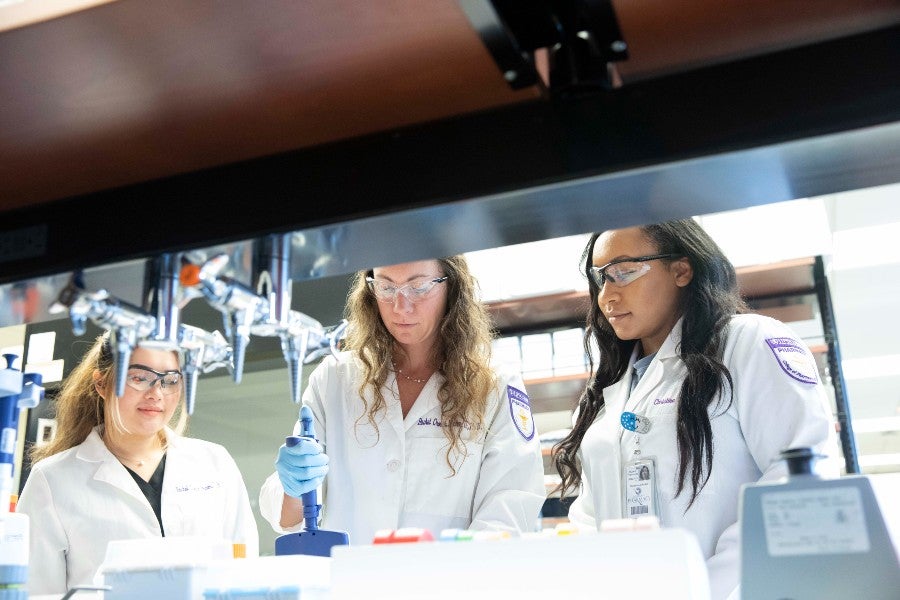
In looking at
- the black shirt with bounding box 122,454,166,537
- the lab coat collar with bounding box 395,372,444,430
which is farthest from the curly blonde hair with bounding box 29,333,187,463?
the lab coat collar with bounding box 395,372,444,430

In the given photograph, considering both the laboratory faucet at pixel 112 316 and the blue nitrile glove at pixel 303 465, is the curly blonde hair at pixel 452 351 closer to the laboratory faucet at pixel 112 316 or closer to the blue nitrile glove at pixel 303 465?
the blue nitrile glove at pixel 303 465

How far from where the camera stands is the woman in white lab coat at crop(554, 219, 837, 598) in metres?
1.58

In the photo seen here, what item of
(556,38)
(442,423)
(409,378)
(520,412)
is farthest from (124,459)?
(556,38)

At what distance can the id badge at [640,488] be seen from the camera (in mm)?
1662

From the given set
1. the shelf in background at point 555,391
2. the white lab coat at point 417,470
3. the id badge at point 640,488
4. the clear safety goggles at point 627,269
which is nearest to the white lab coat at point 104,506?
the white lab coat at point 417,470

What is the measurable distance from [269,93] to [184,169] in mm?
257

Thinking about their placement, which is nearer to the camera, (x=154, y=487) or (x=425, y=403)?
(x=425, y=403)

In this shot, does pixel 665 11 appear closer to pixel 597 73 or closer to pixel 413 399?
pixel 597 73

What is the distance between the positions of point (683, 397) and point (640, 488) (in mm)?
199

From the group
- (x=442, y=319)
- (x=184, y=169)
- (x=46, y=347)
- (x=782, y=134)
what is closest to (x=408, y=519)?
(x=442, y=319)

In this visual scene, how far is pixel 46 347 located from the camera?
3.83 m

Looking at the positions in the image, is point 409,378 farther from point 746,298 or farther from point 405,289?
point 746,298

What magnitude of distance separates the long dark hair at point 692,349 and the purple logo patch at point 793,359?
4.0 inches

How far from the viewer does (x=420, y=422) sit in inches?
79.7
